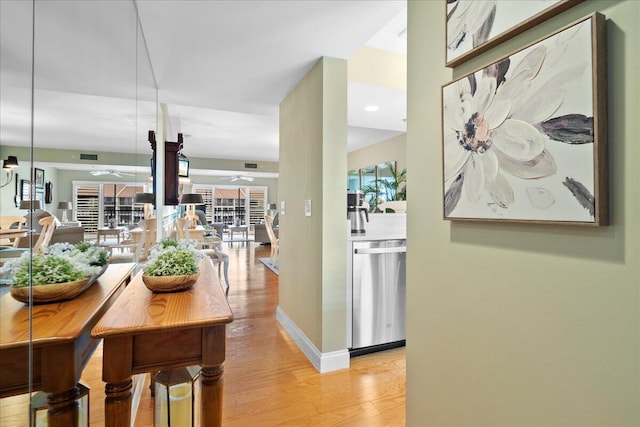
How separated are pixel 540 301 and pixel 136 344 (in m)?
1.27

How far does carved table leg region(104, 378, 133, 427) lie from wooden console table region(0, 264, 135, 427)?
0.32 feet

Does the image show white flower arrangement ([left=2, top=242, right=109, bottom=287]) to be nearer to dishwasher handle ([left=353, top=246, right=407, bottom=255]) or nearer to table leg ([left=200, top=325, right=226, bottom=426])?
table leg ([left=200, top=325, right=226, bottom=426])

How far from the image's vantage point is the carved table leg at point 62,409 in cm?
90

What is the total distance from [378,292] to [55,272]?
2260 millimetres

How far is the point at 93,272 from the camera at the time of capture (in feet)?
3.88

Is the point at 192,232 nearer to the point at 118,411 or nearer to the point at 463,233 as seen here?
the point at 118,411

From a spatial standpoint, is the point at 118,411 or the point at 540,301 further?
the point at 118,411

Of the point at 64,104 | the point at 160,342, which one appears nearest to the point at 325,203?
the point at 160,342

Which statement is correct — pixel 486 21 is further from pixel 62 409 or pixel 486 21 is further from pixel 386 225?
pixel 386 225

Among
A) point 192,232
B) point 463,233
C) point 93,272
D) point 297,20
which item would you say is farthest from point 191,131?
point 463,233

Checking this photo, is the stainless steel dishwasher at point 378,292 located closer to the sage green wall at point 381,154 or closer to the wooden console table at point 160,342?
the wooden console table at point 160,342

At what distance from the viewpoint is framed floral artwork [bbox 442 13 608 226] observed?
0.75m

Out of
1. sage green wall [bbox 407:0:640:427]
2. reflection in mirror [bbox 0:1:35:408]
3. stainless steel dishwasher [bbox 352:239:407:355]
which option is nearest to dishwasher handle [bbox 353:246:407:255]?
stainless steel dishwasher [bbox 352:239:407:355]

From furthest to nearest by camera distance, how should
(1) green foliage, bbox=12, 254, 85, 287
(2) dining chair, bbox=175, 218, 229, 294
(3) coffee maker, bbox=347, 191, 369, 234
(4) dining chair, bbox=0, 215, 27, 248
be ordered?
(2) dining chair, bbox=175, 218, 229, 294, (3) coffee maker, bbox=347, 191, 369, 234, (1) green foliage, bbox=12, 254, 85, 287, (4) dining chair, bbox=0, 215, 27, 248
